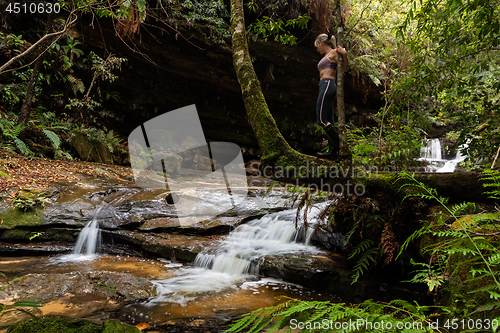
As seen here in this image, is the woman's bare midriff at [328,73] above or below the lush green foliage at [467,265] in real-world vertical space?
above

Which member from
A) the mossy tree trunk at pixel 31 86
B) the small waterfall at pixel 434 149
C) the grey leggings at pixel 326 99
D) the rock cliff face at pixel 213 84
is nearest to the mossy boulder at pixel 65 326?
the grey leggings at pixel 326 99

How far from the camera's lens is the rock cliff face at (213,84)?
10.7 meters

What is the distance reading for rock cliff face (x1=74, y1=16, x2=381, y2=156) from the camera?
10727mm

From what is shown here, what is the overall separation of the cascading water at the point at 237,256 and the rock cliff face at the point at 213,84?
7.45 m

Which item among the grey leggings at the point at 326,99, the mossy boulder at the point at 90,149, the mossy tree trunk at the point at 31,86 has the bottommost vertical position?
the mossy boulder at the point at 90,149

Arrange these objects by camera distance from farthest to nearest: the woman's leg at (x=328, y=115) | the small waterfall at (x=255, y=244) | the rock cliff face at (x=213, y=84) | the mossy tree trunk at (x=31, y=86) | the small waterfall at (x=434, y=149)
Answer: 1. the small waterfall at (x=434, y=149)
2. the rock cliff face at (x=213, y=84)
3. the mossy tree trunk at (x=31, y=86)
4. the small waterfall at (x=255, y=244)
5. the woman's leg at (x=328, y=115)

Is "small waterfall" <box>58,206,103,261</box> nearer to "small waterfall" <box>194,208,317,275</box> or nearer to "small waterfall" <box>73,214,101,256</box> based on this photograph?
"small waterfall" <box>73,214,101,256</box>

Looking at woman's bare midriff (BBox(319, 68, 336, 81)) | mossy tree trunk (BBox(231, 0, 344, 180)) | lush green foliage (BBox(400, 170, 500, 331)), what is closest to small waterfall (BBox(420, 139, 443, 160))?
woman's bare midriff (BBox(319, 68, 336, 81))

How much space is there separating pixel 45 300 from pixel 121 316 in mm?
978

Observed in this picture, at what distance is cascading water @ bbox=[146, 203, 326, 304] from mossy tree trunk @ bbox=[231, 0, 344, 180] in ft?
5.46

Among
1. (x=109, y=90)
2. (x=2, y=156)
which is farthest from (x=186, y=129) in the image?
(x=2, y=156)

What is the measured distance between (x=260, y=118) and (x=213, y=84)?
1056cm

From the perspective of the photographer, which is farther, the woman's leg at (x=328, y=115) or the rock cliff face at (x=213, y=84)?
the rock cliff face at (x=213, y=84)

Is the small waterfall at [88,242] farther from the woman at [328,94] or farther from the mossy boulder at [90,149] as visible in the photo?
the mossy boulder at [90,149]
